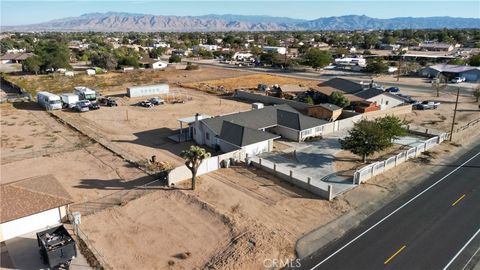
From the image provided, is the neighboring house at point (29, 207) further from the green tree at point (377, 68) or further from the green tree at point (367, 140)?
the green tree at point (377, 68)

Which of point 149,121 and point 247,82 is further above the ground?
point 247,82

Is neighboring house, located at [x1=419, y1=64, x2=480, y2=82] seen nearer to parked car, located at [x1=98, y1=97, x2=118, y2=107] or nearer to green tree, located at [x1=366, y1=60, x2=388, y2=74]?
green tree, located at [x1=366, y1=60, x2=388, y2=74]

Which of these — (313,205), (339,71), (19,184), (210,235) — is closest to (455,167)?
(313,205)

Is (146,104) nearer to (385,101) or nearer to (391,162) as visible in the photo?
(385,101)

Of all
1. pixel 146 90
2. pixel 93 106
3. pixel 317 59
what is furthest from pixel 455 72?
pixel 93 106

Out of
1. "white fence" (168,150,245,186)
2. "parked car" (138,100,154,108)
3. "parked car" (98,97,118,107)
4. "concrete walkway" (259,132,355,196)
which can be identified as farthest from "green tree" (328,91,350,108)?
"parked car" (98,97,118,107)

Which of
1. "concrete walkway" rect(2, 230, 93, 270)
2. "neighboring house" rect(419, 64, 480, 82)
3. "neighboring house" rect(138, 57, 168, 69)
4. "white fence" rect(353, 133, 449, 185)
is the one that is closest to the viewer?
"concrete walkway" rect(2, 230, 93, 270)

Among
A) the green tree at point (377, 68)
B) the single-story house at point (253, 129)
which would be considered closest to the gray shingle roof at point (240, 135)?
the single-story house at point (253, 129)
